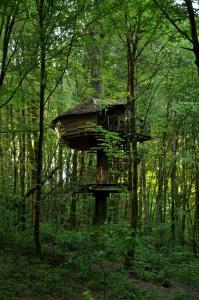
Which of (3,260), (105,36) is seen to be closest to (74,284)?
(3,260)

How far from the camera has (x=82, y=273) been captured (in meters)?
6.77

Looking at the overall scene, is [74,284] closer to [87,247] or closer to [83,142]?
[87,247]

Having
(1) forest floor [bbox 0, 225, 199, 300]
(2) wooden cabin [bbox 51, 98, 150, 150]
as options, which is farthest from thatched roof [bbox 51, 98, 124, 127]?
(1) forest floor [bbox 0, 225, 199, 300]

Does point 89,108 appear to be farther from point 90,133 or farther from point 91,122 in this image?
point 90,133

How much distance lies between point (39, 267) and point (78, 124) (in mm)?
5852

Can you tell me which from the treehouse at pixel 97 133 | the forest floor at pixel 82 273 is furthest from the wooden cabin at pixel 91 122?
Result: the forest floor at pixel 82 273

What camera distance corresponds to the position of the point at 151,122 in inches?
→ 574

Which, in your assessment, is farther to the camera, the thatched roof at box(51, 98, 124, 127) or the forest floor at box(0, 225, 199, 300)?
the thatched roof at box(51, 98, 124, 127)

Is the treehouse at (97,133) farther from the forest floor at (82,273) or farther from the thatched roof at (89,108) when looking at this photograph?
the forest floor at (82,273)

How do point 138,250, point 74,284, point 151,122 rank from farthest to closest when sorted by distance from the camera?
1. point 151,122
2. point 138,250
3. point 74,284

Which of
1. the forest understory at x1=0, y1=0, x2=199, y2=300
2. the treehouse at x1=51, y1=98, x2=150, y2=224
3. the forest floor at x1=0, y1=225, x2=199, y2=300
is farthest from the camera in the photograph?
Result: the treehouse at x1=51, y1=98, x2=150, y2=224

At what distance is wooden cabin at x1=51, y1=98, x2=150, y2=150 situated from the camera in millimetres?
12414

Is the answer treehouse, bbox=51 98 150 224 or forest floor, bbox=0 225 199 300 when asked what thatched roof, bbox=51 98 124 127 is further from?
forest floor, bbox=0 225 199 300

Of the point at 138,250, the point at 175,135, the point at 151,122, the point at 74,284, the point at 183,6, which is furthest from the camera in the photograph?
the point at 175,135
